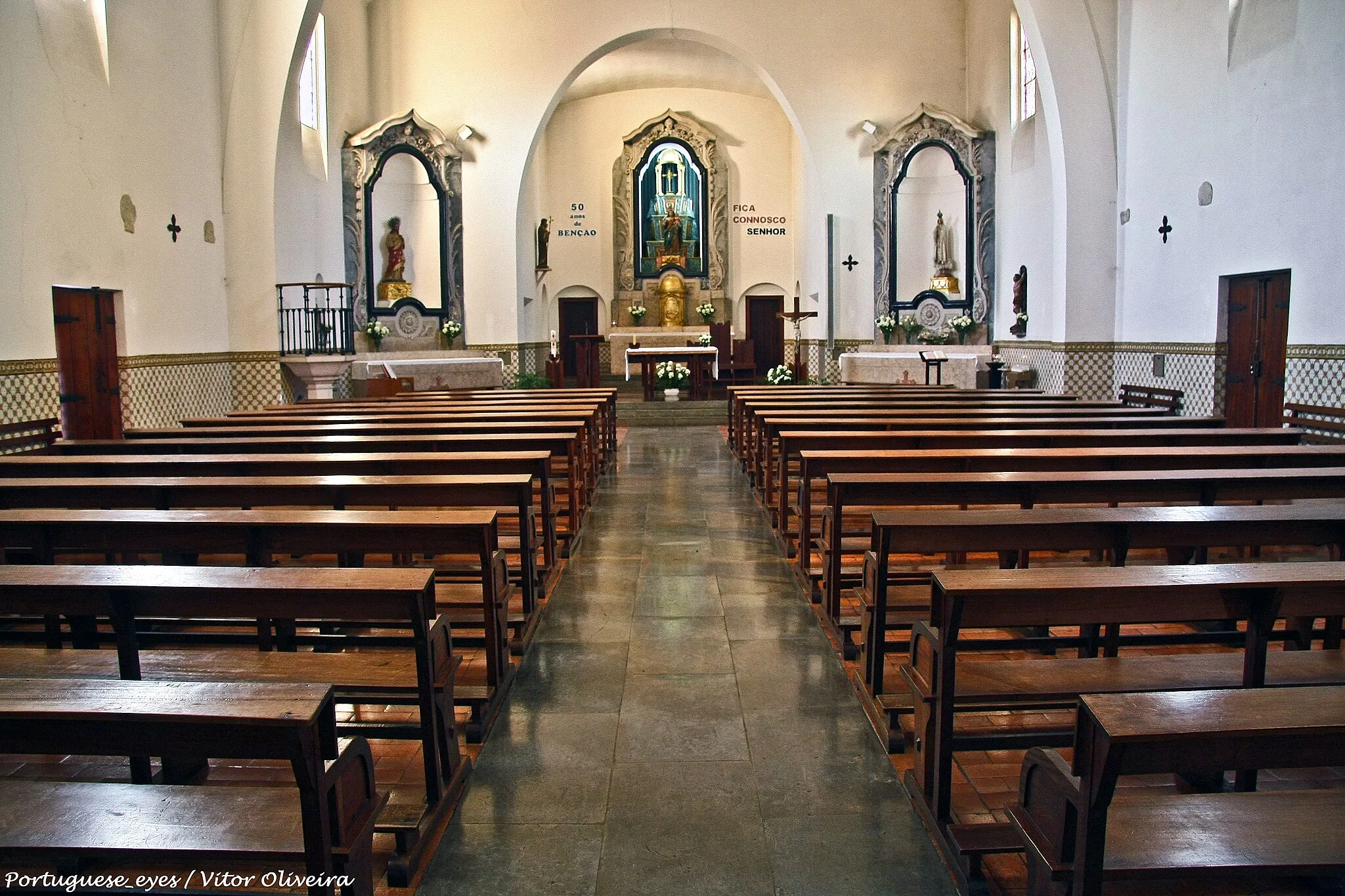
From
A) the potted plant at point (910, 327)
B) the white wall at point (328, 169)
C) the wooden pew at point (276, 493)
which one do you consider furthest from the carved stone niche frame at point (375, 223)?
the wooden pew at point (276, 493)

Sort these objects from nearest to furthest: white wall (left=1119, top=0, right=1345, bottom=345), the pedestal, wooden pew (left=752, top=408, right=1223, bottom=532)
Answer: wooden pew (left=752, top=408, right=1223, bottom=532) < white wall (left=1119, top=0, right=1345, bottom=345) < the pedestal

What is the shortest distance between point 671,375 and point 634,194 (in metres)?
7.56

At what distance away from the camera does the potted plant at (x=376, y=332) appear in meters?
16.2

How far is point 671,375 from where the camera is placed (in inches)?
617

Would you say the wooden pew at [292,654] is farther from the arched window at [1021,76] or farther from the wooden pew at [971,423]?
the arched window at [1021,76]

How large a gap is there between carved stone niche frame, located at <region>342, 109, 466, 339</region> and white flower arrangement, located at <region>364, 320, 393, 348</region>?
0.80 ft

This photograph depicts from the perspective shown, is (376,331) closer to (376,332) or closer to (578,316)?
(376,332)

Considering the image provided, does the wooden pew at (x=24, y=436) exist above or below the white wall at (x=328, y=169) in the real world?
below

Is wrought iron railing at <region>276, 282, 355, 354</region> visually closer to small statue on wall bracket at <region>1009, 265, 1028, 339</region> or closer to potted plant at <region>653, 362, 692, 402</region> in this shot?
potted plant at <region>653, 362, 692, 402</region>

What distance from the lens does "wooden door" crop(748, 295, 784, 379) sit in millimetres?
21969

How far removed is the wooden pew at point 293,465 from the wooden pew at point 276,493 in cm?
55

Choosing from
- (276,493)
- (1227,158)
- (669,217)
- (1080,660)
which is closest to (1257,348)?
(1227,158)

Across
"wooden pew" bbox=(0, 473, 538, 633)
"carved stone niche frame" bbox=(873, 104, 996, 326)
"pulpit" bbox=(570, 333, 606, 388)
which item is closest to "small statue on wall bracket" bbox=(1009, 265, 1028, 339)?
"carved stone niche frame" bbox=(873, 104, 996, 326)

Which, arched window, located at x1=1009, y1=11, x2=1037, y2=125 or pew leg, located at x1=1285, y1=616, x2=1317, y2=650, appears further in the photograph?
arched window, located at x1=1009, y1=11, x2=1037, y2=125
